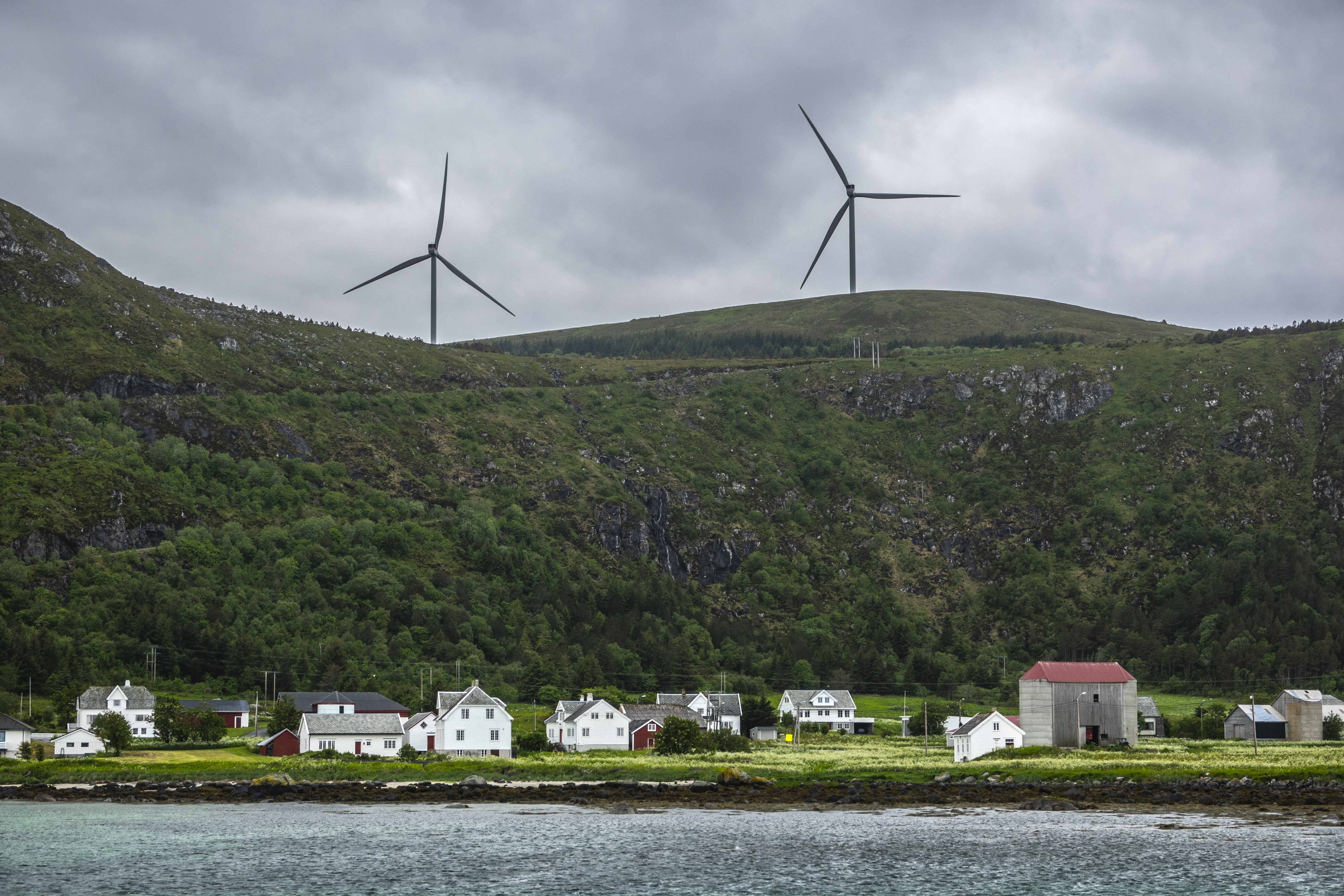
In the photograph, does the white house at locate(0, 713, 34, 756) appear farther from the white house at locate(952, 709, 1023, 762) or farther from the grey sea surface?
the white house at locate(952, 709, 1023, 762)

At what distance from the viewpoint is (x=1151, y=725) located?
13188cm

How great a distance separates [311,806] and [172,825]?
36.0ft

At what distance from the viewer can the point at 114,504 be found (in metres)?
186

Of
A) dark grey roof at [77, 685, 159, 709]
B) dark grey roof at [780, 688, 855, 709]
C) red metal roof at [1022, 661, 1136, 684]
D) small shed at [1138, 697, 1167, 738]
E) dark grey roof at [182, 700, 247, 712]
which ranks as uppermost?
red metal roof at [1022, 661, 1136, 684]

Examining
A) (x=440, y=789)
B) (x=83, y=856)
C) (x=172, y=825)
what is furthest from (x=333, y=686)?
(x=83, y=856)

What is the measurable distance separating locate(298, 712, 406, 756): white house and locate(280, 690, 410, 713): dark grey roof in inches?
413

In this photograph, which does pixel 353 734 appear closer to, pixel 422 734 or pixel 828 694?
pixel 422 734

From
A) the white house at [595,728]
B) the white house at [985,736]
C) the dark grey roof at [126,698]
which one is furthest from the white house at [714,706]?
the dark grey roof at [126,698]

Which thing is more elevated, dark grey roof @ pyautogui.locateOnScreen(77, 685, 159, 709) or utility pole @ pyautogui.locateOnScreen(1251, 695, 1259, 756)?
dark grey roof @ pyautogui.locateOnScreen(77, 685, 159, 709)

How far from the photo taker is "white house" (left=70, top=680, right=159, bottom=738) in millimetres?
124375

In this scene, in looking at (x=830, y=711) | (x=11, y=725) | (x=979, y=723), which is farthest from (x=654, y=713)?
(x=11, y=725)

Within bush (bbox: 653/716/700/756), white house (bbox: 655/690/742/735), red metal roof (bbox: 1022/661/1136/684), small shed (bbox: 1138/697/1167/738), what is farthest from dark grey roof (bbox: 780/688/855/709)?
red metal roof (bbox: 1022/661/1136/684)

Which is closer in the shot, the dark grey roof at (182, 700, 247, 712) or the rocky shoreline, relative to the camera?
the rocky shoreline

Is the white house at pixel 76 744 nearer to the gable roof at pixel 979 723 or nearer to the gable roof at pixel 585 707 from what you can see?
the gable roof at pixel 585 707
